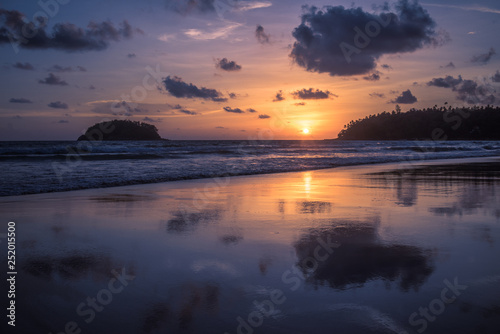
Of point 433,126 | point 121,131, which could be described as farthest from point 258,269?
point 433,126

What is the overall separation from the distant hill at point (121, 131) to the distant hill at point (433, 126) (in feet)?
324

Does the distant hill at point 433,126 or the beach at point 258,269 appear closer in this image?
the beach at point 258,269

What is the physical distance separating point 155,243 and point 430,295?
3208mm

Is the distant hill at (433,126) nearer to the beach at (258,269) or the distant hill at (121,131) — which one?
the distant hill at (121,131)

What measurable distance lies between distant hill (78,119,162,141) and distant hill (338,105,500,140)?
98645mm

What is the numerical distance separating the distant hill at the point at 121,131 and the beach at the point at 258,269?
4201 inches

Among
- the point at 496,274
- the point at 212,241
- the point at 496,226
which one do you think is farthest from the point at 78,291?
the point at 496,226

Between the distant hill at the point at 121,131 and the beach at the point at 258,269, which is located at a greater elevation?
the distant hill at the point at 121,131

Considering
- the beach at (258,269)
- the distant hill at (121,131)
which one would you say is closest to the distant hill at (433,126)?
the distant hill at (121,131)

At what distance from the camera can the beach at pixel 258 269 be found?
2732mm

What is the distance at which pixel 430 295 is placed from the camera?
3.08m

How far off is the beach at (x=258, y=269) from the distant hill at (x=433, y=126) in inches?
5416

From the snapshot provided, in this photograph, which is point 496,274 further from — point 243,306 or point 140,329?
point 140,329

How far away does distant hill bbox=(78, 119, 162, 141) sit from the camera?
108 m
